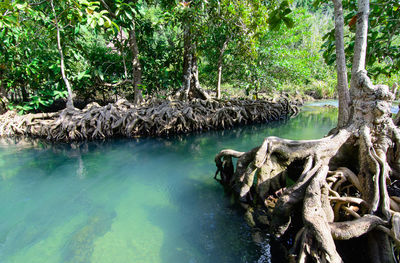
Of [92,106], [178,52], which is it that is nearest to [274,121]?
[178,52]

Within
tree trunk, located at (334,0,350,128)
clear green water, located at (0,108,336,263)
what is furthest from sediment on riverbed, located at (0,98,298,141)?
tree trunk, located at (334,0,350,128)

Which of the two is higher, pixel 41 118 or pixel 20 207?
pixel 41 118

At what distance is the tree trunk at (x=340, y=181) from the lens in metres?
1.85

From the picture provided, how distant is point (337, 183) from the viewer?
261 cm

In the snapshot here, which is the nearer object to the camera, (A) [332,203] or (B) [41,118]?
(A) [332,203]

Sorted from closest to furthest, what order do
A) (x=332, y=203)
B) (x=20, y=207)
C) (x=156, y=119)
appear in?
(x=332, y=203) → (x=20, y=207) → (x=156, y=119)

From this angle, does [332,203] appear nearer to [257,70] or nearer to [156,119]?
[156,119]

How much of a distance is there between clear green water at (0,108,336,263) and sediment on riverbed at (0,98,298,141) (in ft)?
5.38

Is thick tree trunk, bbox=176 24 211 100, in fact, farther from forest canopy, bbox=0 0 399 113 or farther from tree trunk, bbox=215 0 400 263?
tree trunk, bbox=215 0 400 263

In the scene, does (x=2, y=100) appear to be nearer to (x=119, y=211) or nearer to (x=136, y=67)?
(x=136, y=67)

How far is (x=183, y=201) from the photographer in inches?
140

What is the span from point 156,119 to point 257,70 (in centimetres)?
500

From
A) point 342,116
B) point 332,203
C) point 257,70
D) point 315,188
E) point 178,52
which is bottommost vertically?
point 332,203

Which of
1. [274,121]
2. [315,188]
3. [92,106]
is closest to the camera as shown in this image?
[315,188]
